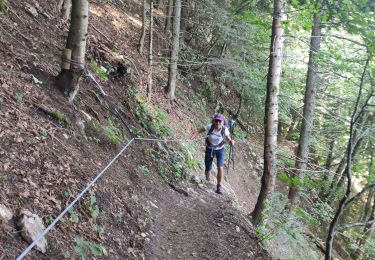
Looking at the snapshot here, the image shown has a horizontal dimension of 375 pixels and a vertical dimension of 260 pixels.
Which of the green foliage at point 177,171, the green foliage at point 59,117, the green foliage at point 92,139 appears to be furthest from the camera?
the green foliage at point 177,171

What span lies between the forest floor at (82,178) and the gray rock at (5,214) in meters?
Answer: 0.05

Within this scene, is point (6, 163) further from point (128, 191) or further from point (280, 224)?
point (280, 224)

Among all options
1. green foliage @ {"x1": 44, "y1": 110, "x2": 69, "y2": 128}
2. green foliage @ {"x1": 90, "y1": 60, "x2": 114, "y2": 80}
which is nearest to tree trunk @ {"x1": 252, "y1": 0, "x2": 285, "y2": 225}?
green foliage @ {"x1": 44, "y1": 110, "x2": 69, "y2": 128}

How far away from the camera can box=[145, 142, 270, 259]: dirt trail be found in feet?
19.9

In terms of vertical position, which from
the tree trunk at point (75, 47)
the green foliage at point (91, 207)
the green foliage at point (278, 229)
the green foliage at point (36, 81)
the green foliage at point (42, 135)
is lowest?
the green foliage at point (278, 229)

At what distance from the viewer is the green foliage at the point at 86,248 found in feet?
13.2

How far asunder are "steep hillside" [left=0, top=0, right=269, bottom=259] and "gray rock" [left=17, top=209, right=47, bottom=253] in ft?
0.21

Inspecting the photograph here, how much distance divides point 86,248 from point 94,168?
6.15ft

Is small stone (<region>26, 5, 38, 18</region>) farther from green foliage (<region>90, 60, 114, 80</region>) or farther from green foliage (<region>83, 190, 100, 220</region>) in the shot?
green foliage (<region>83, 190, 100, 220</region>)

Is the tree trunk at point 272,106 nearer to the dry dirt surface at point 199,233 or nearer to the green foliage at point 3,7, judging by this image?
the dry dirt surface at point 199,233

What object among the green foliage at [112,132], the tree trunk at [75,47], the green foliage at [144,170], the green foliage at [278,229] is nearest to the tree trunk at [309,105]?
the green foliage at [278,229]

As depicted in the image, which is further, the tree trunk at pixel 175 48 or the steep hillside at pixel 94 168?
the tree trunk at pixel 175 48

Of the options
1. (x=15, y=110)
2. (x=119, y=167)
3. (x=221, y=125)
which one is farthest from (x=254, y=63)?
(x=15, y=110)

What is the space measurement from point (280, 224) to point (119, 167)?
142 inches
